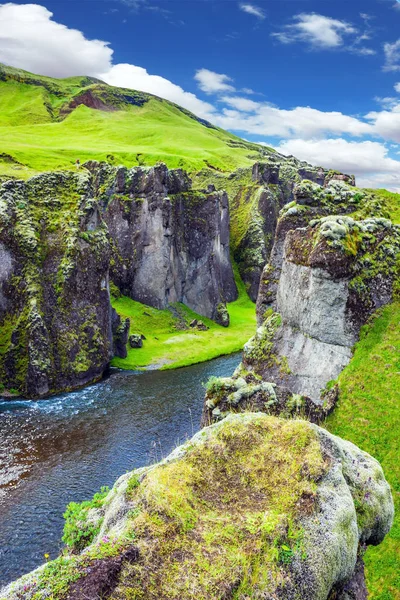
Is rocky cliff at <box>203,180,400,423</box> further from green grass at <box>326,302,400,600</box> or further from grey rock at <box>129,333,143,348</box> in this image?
grey rock at <box>129,333,143,348</box>

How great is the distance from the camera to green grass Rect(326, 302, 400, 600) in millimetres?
22719

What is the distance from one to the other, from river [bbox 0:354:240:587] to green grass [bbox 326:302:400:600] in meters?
12.4

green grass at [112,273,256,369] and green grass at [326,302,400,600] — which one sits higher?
green grass at [326,302,400,600]

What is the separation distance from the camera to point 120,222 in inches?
4250

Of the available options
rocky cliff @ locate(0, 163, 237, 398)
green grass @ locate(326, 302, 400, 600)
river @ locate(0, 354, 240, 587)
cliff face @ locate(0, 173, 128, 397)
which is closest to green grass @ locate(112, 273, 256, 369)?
rocky cliff @ locate(0, 163, 237, 398)

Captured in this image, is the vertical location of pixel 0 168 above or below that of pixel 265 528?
above

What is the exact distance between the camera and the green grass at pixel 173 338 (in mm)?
81688

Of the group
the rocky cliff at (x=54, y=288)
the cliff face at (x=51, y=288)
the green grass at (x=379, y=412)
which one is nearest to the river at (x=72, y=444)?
the cliff face at (x=51, y=288)

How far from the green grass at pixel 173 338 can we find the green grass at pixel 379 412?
46.9 metres

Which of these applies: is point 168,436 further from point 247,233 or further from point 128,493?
point 247,233

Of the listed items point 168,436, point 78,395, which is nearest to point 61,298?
point 78,395

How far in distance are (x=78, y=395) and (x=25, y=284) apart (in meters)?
18.4

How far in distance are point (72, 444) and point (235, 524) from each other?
137 ft

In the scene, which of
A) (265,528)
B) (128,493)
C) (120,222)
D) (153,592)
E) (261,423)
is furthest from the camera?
(120,222)
